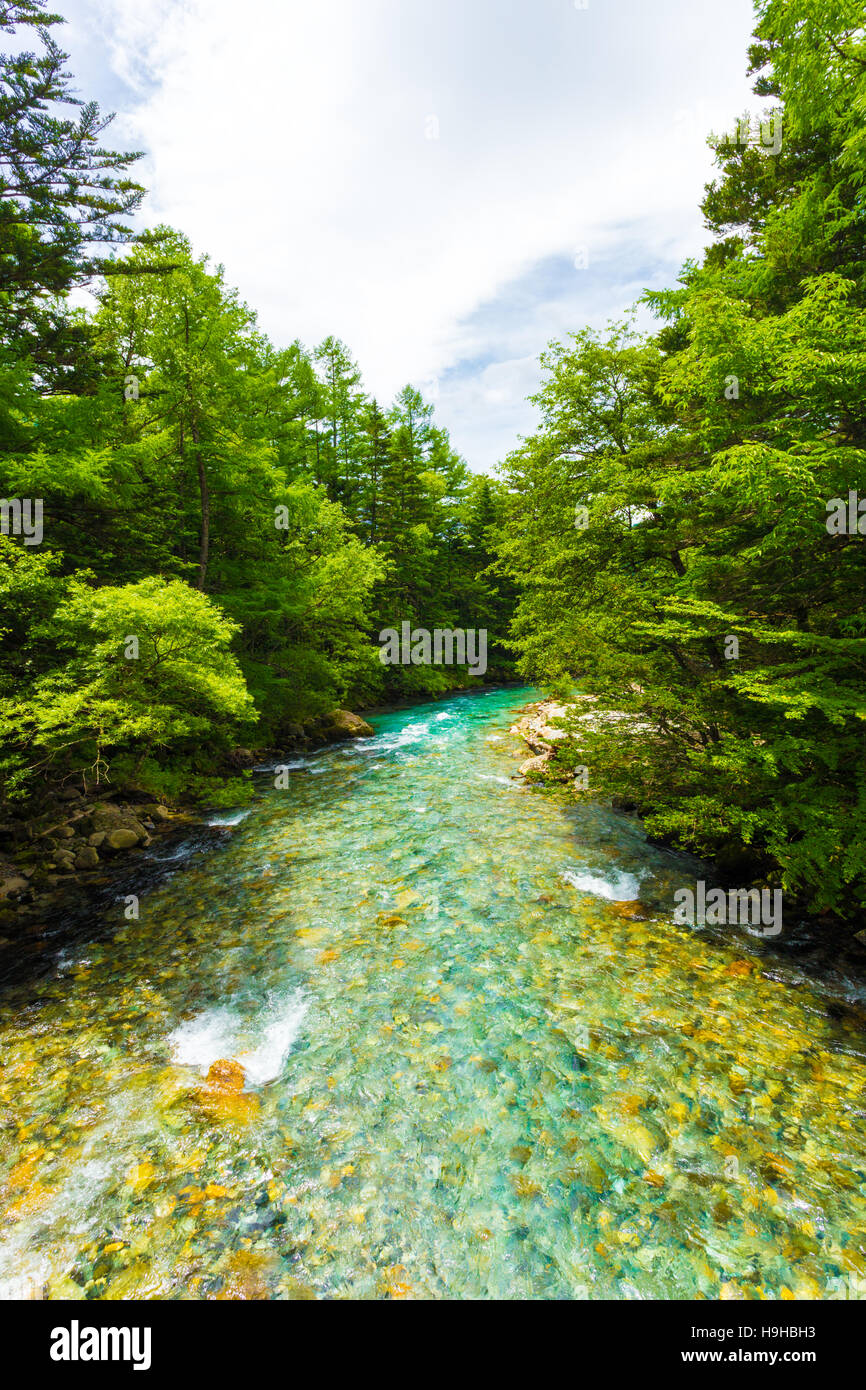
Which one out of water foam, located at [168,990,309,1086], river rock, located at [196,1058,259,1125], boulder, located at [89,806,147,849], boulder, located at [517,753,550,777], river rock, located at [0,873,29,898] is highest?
boulder, located at [517,753,550,777]

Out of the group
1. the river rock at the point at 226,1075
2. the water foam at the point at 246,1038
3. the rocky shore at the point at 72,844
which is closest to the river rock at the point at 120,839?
the rocky shore at the point at 72,844

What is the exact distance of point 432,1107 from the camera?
3902 mm

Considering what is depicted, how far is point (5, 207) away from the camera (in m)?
8.16

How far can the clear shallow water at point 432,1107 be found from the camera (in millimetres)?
2887

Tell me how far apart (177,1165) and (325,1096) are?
42.4 inches

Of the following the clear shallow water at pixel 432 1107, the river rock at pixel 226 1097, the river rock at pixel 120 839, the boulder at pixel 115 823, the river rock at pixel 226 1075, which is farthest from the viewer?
the boulder at pixel 115 823

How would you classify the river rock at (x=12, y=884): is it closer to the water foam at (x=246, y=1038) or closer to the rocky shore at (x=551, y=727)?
the water foam at (x=246, y=1038)

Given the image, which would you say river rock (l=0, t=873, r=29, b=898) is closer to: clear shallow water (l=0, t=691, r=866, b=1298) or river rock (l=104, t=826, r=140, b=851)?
river rock (l=104, t=826, r=140, b=851)

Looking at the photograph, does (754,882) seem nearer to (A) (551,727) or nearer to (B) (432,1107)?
(A) (551,727)

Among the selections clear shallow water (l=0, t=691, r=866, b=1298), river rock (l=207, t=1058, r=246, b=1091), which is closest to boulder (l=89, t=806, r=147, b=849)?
clear shallow water (l=0, t=691, r=866, b=1298)

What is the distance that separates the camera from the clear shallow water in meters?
2.89
